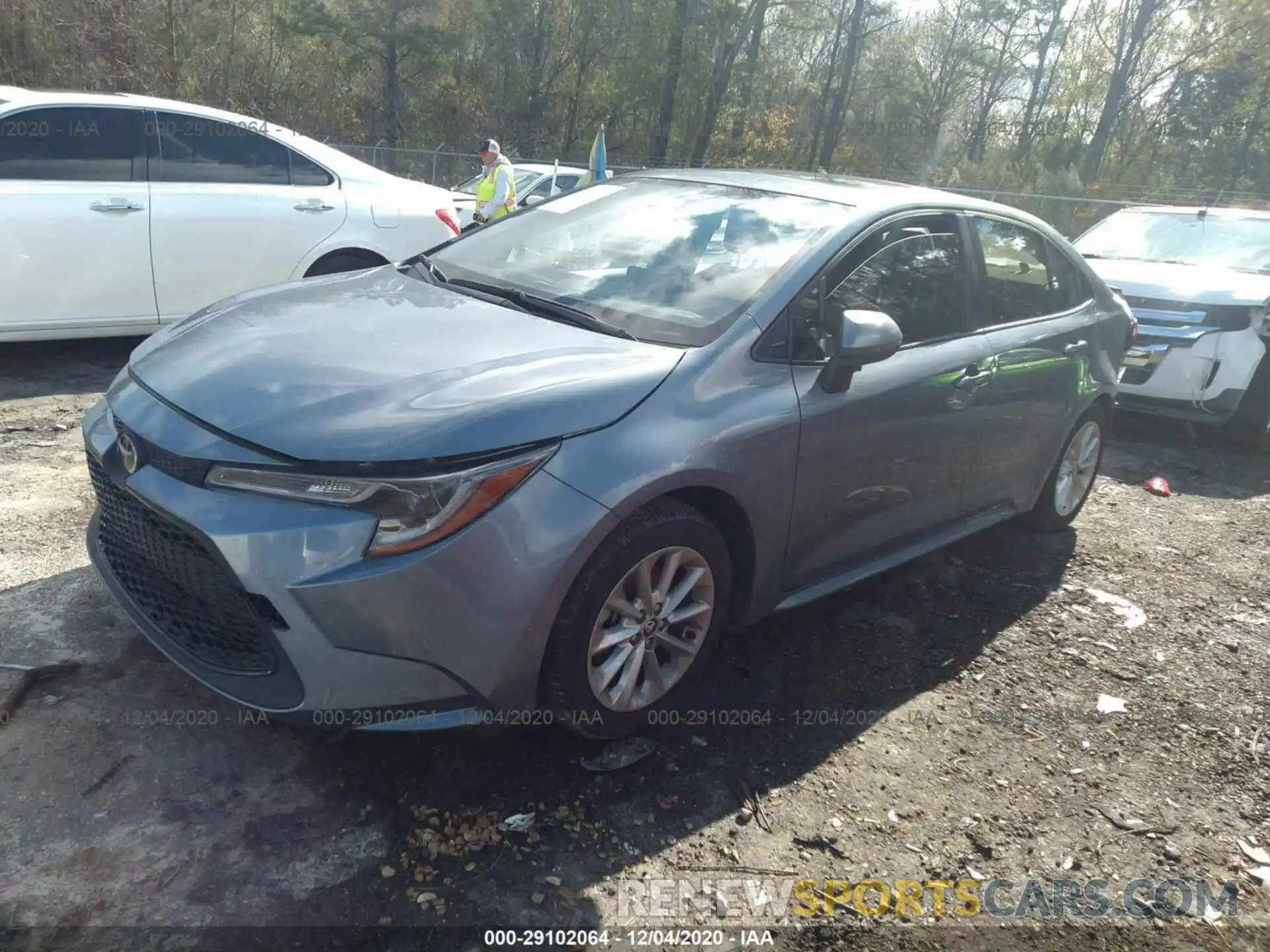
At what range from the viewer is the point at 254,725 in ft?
9.04

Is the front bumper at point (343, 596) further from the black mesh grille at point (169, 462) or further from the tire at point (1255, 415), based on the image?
the tire at point (1255, 415)

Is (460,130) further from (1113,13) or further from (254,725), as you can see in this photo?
(254,725)

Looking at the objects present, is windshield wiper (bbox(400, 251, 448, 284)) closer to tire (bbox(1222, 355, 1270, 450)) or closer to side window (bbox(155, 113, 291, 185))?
side window (bbox(155, 113, 291, 185))

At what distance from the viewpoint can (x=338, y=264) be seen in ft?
21.2

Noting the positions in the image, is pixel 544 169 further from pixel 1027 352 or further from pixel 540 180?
pixel 1027 352

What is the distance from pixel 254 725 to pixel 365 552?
916 millimetres

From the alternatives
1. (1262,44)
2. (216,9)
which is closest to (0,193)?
(216,9)

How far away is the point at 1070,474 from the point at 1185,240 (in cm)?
456

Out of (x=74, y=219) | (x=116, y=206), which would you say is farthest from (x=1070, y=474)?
(x=74, y=219)

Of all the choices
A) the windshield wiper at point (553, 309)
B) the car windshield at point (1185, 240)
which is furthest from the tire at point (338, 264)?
the car windshield at point (1185, 240)

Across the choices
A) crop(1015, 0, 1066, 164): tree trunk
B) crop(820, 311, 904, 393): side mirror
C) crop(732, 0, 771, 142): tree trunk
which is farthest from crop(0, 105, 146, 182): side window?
crop(1015, 0, 1066, 164): tree trunk

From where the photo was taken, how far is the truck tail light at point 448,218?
682 cm

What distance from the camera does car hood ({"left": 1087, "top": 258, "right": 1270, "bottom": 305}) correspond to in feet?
22.2

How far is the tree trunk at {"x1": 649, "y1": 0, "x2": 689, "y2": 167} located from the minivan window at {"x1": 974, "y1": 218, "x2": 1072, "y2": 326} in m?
26.1
